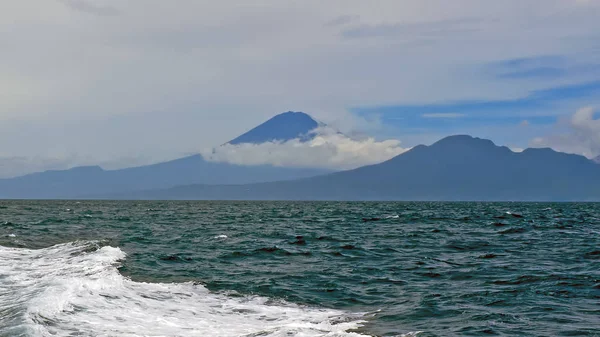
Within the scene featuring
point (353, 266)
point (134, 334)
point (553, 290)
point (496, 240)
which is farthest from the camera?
point (496, 240)

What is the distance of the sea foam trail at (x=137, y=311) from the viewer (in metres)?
15.7

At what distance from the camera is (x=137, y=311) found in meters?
18.1

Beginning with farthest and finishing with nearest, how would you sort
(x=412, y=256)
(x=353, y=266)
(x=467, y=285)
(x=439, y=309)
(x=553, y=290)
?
(x=412, y=256), (x=353, y=266), (x=467, y=285), (x=553, y=290), (x=439, y=309)

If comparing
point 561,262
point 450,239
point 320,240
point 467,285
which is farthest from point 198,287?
point 450,239

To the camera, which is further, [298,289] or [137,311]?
[298,289]

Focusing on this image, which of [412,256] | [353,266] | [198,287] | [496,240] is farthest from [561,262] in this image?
[198,287]

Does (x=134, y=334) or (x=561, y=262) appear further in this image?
(x=561, y=262)

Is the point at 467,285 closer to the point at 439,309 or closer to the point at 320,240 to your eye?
the point at 439,309

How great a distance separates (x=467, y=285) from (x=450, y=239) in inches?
853

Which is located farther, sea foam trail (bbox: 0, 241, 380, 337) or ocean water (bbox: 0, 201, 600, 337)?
ocean water (bbox: 0, 201, 600, 337)

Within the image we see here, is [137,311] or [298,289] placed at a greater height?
[137,311]

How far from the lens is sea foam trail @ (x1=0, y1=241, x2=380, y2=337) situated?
15.7 meters

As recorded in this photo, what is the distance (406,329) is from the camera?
16.7 metres

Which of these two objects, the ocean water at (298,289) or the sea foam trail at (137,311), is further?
the ocean water at (298,289)
